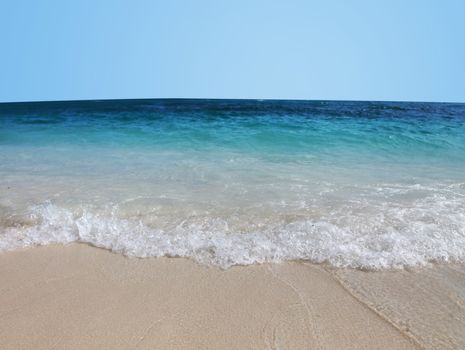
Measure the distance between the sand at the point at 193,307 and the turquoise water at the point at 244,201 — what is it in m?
0.26

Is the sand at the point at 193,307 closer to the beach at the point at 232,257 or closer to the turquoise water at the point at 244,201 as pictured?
the beach at the point at 232,257

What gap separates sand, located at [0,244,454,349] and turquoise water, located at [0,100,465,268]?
0.26 metres

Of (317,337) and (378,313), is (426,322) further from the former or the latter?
(317,337)

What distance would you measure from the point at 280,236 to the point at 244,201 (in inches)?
45.4

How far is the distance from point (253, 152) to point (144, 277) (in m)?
Result: 5.69

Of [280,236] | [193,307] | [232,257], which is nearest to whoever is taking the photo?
[193,307]

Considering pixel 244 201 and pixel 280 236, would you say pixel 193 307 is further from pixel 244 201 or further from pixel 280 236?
pixel 244 201

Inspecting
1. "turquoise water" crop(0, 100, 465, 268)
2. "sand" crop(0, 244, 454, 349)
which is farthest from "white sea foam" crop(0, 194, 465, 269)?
"sand" crop(0, 244, 454, 349)

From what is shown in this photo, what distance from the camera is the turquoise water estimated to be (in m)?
3.03

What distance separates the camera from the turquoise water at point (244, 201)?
3.03 m

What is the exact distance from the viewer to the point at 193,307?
7.21 ft

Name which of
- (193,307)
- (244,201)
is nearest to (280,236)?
(244,201)

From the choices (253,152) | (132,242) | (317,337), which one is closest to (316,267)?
(317,337)

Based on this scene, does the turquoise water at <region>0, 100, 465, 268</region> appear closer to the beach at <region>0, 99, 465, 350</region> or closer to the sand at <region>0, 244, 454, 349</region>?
the beach at <region>0, 99, 465, 350</region>
